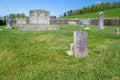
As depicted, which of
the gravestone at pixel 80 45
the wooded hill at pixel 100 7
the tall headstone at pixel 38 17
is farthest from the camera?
the wooded hill at pixel 100 7

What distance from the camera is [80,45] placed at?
28.7ft

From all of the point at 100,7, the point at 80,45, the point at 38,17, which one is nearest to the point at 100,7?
the point at 100,7

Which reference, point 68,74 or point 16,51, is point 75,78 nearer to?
point 68,74

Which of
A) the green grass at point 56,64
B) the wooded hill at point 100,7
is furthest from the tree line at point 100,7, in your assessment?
the green grass at point 56,64

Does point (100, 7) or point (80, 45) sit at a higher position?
point (100, 7)

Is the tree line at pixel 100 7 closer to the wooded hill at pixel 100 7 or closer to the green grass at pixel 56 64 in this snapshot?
the wooded hill at pixel 100 7

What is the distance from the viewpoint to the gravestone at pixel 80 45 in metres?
8.64

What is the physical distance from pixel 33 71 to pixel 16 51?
3.38 meters

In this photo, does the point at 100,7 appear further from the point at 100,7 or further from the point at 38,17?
the point at 38,17

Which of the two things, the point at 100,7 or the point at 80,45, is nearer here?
the point at 80,45

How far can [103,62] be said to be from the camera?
25.9 feet

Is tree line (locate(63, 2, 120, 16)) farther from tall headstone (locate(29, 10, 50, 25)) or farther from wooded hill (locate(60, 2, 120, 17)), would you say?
tall headstone (locate(29, 10, 50, 25))

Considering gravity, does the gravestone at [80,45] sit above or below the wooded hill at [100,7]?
below

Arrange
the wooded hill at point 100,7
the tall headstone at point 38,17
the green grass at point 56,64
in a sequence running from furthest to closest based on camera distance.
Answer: the wooded hill at point 100,7
the tall headstone at point 38,17
the green grass at point 56,64
